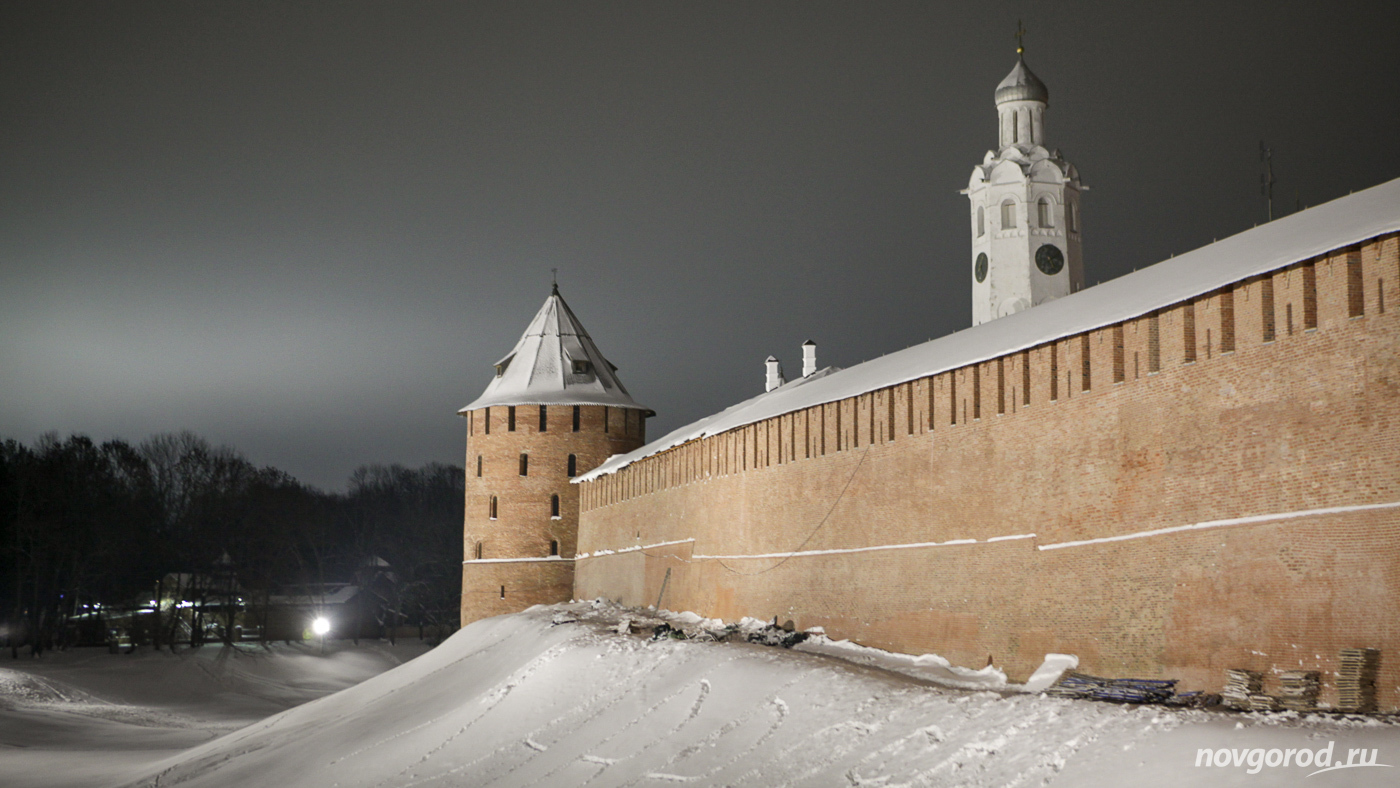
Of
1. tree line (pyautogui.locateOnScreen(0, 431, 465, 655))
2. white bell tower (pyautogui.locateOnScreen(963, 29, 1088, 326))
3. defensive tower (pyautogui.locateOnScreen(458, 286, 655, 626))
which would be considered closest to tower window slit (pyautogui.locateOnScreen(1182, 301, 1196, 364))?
defensive tower (pyautogui.locateOnScreen(458, 286, 655, 626))

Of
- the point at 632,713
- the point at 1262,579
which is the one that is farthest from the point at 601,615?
the point at 1262,579

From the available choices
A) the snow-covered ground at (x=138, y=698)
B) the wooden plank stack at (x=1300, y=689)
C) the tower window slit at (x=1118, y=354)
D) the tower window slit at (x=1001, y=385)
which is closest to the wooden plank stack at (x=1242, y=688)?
the wooden plank stack at (x=1300, y=689)

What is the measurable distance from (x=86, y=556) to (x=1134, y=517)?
37773mm

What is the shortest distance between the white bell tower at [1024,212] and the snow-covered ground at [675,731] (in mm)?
14106

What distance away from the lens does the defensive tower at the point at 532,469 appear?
29766 mm

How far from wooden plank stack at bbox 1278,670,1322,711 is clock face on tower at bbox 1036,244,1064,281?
24.7m

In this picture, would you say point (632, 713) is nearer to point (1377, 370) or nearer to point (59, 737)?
point (1377, 370)

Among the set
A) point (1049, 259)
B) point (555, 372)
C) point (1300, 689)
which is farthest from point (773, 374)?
point (1300, 689)

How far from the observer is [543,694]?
17.0 metres

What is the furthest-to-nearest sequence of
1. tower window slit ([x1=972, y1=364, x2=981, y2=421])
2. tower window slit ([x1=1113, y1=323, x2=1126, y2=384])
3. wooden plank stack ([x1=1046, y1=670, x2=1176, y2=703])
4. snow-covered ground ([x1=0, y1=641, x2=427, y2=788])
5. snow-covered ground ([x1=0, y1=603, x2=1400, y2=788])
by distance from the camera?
snow-covered ground ([x1=0, y1=641, x2=427, y2=788])
tower window slit ([x1=972, y1=364, x2=981, y2=421])
tower window slit ([x1=1113, y1=323, x2=1126, y2=384])
wooden plank stack ([x1=1046, y1=670, x2=1176, y2=703])
snow-covered ground ([x1=0, y1=603, x2=1400, y2=788])

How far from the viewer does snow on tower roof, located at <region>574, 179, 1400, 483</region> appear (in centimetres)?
1009
